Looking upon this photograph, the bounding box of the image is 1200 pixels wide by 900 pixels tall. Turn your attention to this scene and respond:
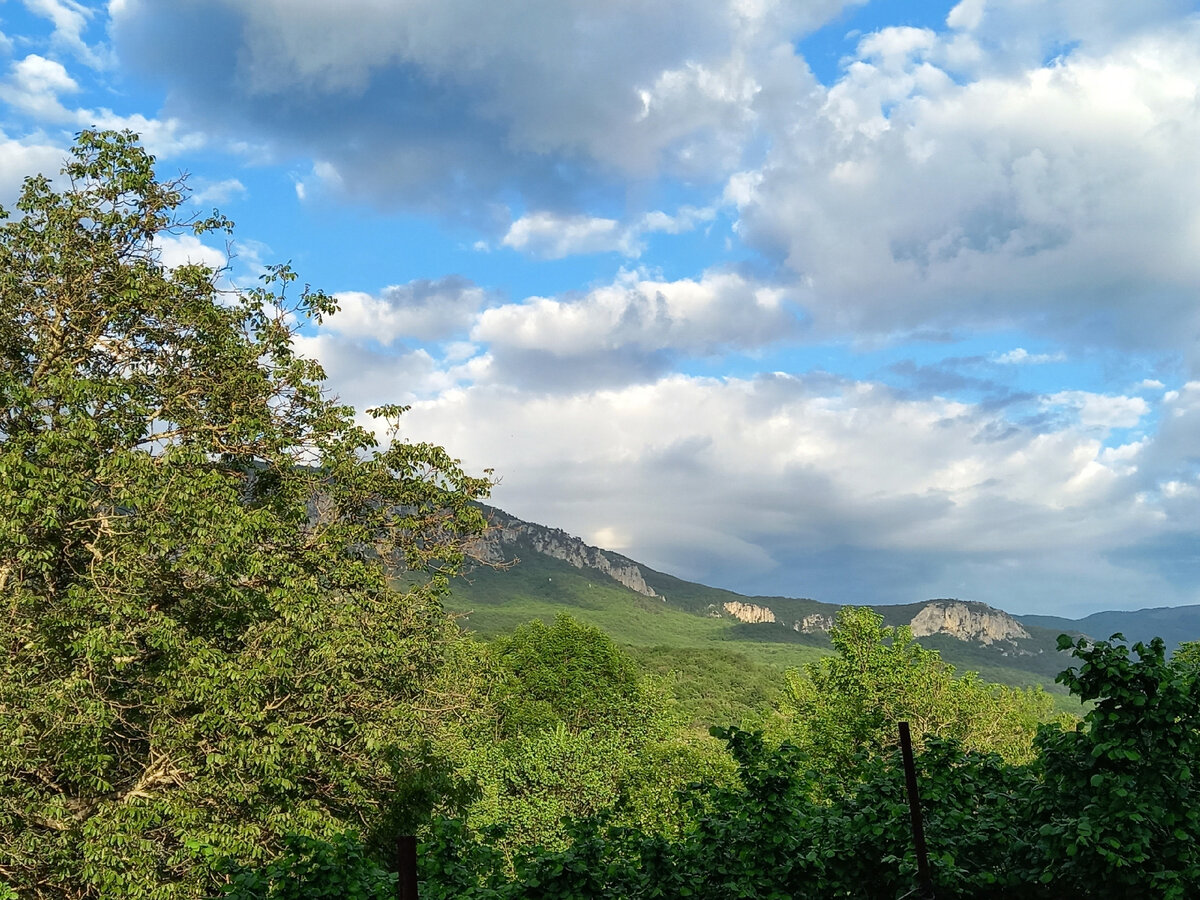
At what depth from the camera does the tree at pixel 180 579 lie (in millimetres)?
17938

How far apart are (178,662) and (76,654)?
193cm

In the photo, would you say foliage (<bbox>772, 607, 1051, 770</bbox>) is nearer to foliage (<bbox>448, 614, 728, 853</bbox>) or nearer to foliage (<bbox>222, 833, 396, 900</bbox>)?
foliage (<bbox>448, 614, 728, 853</bbox>)

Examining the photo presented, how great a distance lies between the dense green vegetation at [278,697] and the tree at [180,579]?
89 millimetres

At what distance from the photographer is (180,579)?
19828 millimetres

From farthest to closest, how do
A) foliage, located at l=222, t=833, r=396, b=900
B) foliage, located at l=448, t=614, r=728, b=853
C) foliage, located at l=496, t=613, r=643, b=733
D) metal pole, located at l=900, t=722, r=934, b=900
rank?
foliage, located at l=496, t=613, r=643, b=733, foliage, located at l=448, t=614, r=728, b=853, foliage, located at l=222, t=833, r=396, b=900, metal pole, located at l=900, t=722, r=934, b=900

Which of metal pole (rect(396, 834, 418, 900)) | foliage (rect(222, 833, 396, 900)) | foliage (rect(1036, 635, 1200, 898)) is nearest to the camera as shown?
metal pole (rect(396, 834, 418, 900))

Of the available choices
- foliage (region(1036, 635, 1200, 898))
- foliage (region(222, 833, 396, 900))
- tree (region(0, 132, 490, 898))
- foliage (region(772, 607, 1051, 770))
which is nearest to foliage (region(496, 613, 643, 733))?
foliage (region(772, 607, 1051, 770))

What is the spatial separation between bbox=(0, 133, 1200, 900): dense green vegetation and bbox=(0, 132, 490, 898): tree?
3.5 inches

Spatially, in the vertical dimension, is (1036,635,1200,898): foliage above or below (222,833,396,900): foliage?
above

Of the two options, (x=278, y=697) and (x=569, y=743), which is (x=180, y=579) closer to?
(x=278, y=697)

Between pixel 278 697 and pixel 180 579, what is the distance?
3401 millimetres

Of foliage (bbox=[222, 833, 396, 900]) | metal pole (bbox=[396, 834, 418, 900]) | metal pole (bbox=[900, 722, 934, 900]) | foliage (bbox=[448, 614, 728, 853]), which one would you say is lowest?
foliage (bbox=[448, 614, 728, 853])

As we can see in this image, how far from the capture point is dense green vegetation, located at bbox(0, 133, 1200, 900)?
38.1 feet

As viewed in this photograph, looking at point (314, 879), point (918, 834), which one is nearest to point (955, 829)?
point (918, 834)
